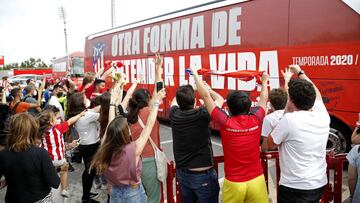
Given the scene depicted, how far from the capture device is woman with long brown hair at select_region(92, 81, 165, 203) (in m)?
3.01

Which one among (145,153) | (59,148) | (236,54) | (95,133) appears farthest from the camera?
(236,54)

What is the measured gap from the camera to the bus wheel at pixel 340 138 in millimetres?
6479

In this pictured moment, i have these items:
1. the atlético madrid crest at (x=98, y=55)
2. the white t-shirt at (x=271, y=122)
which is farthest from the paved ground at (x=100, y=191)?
the atlético madrid crest at (x=98, y=55)

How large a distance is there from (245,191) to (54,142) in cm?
280

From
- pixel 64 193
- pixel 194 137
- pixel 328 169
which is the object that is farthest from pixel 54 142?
pixel 328 169

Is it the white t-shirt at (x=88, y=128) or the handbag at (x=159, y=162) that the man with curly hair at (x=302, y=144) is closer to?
the handbag at (x=159, y=162)

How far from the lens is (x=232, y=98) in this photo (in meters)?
3.01

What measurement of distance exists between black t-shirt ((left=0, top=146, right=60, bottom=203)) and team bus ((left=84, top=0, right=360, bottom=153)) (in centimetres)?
512

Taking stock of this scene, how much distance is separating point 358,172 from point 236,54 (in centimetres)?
530

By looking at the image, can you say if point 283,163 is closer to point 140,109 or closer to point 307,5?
point 140,109

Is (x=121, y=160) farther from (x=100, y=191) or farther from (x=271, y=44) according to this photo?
(x=271, y=44)

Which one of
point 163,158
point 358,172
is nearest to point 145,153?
point 163,158

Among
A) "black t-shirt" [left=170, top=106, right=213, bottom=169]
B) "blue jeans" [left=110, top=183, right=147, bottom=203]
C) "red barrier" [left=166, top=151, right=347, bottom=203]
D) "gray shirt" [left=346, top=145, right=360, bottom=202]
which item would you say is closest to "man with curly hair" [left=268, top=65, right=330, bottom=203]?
"gray shirt" [left=346, top=145, right=360, bottom=202]

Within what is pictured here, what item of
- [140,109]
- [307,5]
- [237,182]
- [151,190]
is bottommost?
[151,190]
